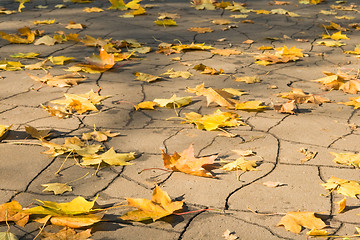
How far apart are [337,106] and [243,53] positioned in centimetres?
120

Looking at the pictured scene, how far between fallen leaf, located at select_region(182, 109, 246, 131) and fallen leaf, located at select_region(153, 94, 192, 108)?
0.62ft

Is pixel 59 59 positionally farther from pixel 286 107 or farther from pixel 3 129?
pixel 286 107

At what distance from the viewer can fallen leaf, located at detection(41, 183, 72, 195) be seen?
6.15 feet

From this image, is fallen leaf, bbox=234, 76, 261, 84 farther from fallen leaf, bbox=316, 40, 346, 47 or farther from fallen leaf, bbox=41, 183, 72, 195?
fallen leaf, bbox=41, 183, 72, 195

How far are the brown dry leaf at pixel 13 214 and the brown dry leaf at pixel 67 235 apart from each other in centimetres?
11

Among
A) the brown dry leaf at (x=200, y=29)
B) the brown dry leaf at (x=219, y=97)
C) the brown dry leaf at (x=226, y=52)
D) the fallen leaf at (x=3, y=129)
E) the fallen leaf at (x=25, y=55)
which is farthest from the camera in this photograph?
the brown dry leaf at (x=200, y=29)

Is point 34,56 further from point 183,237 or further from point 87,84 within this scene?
point 183,237

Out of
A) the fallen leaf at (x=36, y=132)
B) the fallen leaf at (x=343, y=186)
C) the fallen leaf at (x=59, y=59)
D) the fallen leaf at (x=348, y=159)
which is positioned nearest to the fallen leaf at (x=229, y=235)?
the fallen leaf at (x=343, y=186)

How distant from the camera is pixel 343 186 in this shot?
75.5 inches

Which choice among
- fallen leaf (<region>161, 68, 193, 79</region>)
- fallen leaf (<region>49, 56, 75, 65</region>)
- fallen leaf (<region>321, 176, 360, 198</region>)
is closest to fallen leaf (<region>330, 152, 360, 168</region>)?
fallen leaf (<region>321, 176, 360, 198</region>)

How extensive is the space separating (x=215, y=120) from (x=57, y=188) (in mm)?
871

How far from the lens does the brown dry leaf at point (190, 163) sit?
202 centimetres

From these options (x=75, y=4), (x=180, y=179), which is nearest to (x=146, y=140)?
(x=180, y=179)

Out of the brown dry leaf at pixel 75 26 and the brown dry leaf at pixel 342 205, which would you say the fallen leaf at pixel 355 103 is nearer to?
the brown dry leaf at pixel 342 205
